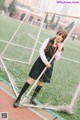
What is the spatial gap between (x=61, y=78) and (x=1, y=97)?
4720 mm

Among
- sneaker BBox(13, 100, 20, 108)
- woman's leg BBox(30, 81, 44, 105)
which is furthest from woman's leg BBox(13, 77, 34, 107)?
woman's leg BBox(30, 81, 44, 105)

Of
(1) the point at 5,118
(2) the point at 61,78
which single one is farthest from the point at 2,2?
(1) the point at 5,118

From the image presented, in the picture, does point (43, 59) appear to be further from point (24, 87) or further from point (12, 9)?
point (12, 9)

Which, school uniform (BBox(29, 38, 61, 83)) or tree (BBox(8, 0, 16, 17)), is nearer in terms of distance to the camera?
school uniform (BBox(29, 38, 61, 83))

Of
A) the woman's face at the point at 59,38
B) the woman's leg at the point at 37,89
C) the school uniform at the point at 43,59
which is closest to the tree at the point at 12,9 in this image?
the woman's leg at the point at 37,89

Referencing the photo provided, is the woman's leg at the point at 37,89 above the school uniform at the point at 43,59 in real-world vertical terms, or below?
below

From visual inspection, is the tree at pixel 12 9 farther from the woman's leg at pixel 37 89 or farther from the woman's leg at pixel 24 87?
the woman's leg at pixel 24 87

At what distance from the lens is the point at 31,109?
5.90 meters

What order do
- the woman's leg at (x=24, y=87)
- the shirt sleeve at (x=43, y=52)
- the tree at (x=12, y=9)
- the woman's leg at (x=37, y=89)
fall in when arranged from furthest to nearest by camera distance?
1. the tree at (x=12, y=9)
2. the woman's leg at (x=37, y=89)
3. the woman's leg at (x=24, y=87)
4. the shirt sleeve at (x=43, y=52)

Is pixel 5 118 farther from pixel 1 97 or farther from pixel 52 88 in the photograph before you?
pixel 52 88

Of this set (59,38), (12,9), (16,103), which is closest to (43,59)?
(59,38)

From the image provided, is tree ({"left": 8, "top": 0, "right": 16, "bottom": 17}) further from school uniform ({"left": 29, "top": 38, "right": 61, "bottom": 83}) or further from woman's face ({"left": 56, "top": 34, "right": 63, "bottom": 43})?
woman's face ({"left": 56, "top": 34, "right": 63, "bottom": 43})

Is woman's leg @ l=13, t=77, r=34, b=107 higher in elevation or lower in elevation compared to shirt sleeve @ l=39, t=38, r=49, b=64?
lower

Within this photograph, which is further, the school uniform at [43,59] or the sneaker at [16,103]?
the sneaker at [16,103]
